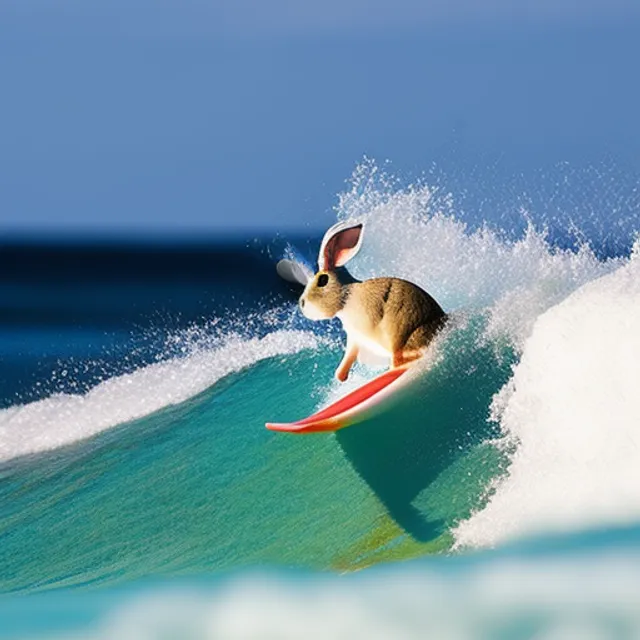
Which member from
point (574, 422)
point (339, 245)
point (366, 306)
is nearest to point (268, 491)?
point (366, 306)

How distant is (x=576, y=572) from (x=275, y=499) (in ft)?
5.36

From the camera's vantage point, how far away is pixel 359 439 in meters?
5.77

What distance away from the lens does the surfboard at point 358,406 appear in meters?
5.66

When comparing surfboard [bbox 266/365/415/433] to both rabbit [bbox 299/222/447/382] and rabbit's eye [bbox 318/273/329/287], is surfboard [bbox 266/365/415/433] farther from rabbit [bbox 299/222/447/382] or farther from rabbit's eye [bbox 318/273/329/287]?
rabbit's eye [bbox 318/273/329/287]

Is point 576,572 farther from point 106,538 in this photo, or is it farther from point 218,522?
point 106,538

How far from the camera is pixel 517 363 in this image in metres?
5.75

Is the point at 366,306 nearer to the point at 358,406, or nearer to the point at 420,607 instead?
the point at 358,406

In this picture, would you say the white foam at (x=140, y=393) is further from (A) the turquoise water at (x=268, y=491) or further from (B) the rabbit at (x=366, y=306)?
(B) the rabbit at (x=366, y=306)

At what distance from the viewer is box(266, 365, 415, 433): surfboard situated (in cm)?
566

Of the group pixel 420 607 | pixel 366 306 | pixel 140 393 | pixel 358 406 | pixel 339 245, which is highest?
pixel 339 245

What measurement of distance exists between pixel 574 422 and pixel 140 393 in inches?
126

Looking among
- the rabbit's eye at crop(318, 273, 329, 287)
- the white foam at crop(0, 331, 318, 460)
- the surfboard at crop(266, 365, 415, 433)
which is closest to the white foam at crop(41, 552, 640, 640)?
the surfboard at crop(266, 365, 415, 433)

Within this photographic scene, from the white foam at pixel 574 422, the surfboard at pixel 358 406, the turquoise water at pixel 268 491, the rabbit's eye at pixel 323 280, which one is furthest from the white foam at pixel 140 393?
the white foam at pixel 574 422

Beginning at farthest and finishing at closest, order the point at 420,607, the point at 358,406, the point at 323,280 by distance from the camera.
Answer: the point at 323,280 → the point at 358,406 → the point at 420,607
